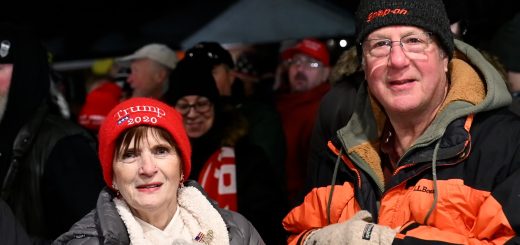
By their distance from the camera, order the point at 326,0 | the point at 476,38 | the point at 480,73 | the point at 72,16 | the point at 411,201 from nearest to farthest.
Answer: the point at 411,201 < the point at 480,73 < the point at 476,38 < the point at 326,0 < the point at 72,16

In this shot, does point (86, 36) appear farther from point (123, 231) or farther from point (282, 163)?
point (123, 231)

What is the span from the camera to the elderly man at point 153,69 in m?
5.44

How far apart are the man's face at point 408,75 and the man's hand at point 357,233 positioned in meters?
0.39

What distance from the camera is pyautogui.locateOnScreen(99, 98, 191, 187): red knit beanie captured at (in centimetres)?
289

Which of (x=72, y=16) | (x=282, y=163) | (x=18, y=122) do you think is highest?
(x=72, y=16)

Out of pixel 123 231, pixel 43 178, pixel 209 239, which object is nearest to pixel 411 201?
pixel 209 239

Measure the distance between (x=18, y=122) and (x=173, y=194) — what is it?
1.15 metres

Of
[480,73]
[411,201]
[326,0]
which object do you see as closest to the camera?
[411,201]

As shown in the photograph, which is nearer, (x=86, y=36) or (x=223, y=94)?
(x=223, y=94)

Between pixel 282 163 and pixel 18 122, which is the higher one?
pixel 18 122

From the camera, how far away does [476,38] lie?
4543mm

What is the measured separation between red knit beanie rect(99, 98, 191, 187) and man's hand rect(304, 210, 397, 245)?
23.9 inches

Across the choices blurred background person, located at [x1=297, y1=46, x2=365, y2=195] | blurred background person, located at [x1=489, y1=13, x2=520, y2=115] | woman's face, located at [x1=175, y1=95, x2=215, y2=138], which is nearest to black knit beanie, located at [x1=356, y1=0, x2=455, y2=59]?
blurred background person, located at [x1=297, y1=46, x2=365, y2=195]

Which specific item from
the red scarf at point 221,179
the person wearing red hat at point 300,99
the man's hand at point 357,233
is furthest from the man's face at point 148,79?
the man's hand at point 357,233
